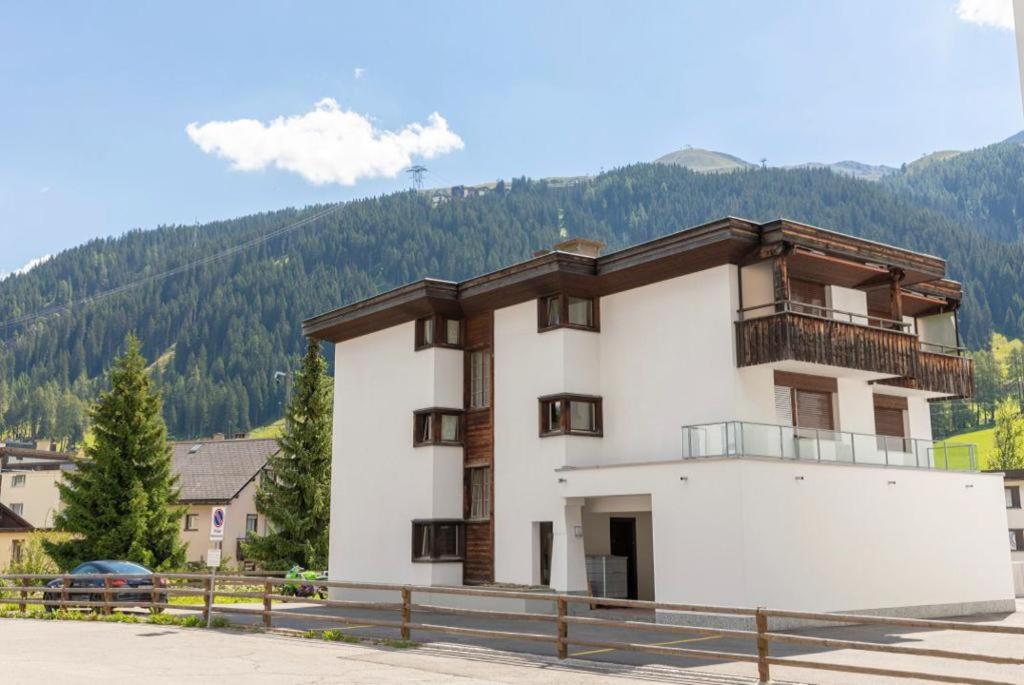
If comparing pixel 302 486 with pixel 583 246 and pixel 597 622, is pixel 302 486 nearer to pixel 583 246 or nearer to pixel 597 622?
pixel 583 246

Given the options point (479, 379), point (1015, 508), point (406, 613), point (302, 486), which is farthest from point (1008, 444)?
point (406, 613)

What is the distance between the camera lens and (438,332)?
103ft

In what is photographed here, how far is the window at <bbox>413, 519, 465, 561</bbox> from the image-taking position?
30.1m

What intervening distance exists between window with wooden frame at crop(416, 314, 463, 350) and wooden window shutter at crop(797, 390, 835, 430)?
10.7 metres

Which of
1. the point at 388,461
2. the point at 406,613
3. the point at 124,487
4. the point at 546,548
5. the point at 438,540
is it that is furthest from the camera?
the point at 124,487

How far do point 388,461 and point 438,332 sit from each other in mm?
4712

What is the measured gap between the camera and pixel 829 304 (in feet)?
91.9

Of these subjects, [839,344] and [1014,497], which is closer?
[839,344]

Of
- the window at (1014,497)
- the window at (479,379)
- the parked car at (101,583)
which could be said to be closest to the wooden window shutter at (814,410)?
the window at (479,379)

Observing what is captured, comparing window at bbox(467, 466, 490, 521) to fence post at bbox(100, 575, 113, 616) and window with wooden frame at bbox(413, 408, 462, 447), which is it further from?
fence post at bbox(100, 575, 113, 616)

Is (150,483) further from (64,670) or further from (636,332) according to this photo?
(64,670)

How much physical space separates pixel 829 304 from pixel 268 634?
17351 millimetres

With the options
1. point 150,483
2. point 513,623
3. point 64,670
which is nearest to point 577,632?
point 513,623

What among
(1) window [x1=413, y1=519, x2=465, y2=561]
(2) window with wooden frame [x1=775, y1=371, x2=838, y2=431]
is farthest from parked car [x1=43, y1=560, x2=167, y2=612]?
Answer: (2) window with wooden frame [x1=775, y1=371, x2=838, y2=431]
